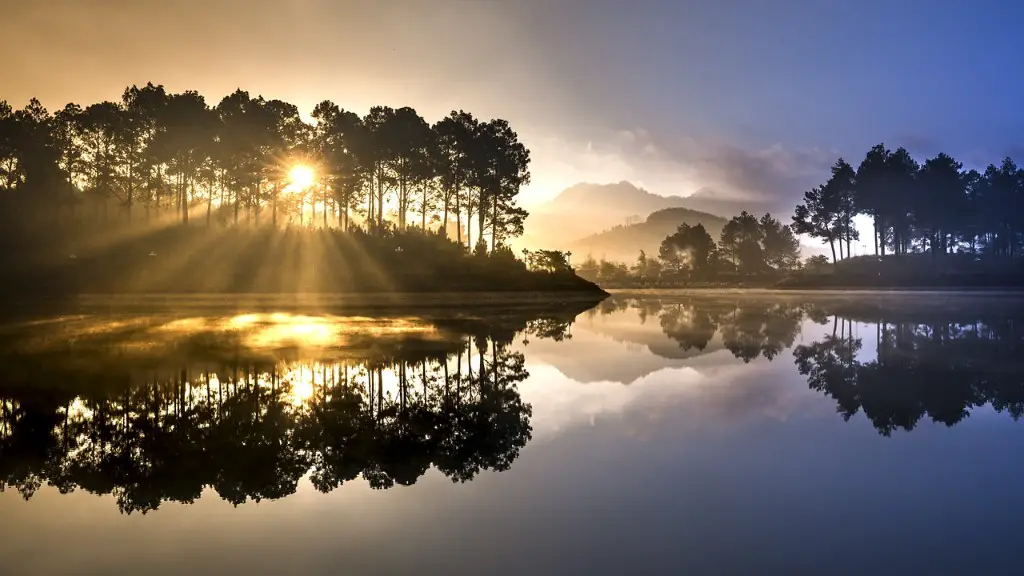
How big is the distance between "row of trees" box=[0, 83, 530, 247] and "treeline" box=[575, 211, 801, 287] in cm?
6675

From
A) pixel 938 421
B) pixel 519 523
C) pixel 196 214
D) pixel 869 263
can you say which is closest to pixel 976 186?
pixel 869 263

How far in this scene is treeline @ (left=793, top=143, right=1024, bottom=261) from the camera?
4144 inches

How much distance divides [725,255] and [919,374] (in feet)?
452

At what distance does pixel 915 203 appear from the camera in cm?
10494

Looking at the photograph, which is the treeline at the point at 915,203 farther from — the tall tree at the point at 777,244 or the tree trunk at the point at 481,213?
the tree trunk at the point at 481,213

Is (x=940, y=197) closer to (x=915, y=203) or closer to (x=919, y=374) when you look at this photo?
(x=915, y=203)

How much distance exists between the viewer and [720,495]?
847 centimetres

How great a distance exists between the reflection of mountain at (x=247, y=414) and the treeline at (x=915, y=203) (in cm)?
11109

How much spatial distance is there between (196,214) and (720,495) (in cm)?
11253

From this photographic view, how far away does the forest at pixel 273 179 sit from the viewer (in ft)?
215

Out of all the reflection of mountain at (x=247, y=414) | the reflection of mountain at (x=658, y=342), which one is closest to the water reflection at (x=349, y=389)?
the reflection of mountain at (x=247, y=414)

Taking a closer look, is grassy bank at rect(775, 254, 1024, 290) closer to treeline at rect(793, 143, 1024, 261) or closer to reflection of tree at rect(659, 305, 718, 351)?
treeline at rect(793, 143, 1024, 261)

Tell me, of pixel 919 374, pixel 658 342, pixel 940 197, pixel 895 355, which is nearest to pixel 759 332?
pixel 658 342

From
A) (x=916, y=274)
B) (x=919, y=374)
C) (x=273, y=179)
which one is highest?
(x=273, y=179)
